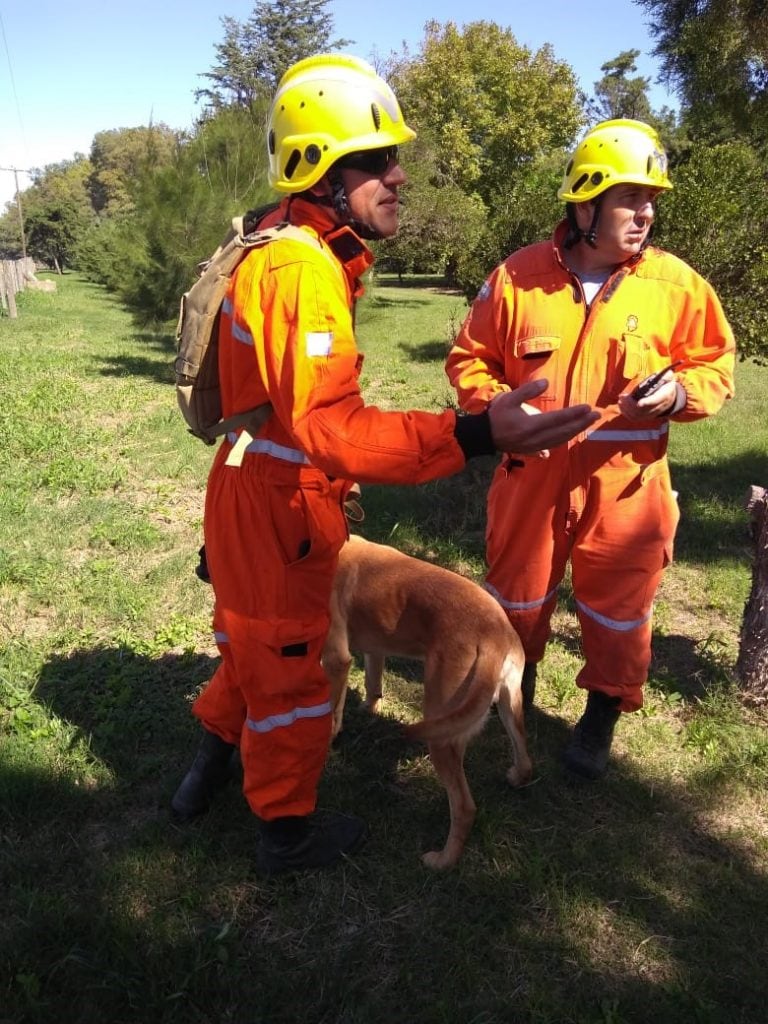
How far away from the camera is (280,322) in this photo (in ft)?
6.84

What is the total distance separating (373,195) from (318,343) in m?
0.65

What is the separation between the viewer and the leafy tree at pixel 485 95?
114 feet

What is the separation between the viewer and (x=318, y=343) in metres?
2.05

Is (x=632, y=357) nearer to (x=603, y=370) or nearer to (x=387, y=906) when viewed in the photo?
(x=603, y=370)

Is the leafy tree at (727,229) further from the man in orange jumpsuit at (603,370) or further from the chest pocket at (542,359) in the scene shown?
the chest pocket at (542,359)

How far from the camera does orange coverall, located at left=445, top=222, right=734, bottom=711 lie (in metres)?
3.11

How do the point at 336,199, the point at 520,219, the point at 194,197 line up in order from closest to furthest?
the point at 336,199
the point at 520,219
the point at 194,197

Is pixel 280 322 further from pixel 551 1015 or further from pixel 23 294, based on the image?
pixel 23 294

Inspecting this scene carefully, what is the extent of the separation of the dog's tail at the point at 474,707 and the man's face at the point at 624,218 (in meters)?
1.73

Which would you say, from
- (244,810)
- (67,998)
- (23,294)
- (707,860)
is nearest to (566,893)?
(707,860)

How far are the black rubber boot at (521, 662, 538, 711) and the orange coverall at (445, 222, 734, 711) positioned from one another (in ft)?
1.51

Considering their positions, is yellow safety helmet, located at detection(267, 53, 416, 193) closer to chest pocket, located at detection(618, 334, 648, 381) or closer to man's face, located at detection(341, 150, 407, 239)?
man's face, located at detection(341, 150, 407, 239)

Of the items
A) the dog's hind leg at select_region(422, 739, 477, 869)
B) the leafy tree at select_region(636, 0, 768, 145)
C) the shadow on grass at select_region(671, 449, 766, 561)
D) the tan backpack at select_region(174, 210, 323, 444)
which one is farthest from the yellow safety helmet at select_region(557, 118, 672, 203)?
the leafy tree at select_region(636, 0, 768, 145)

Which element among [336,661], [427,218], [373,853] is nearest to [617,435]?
[336,661]
